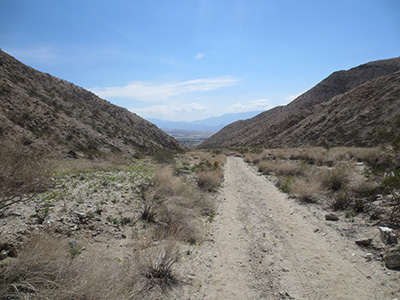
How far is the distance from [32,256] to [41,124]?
22.0 metres

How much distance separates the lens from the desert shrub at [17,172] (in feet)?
11.2

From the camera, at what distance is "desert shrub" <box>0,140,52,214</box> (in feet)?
11.2

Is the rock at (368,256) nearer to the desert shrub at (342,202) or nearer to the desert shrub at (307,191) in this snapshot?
the desert shrub at (342,202)

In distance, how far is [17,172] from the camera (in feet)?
11.8

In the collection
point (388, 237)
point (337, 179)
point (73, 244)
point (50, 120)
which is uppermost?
point (50, 120)

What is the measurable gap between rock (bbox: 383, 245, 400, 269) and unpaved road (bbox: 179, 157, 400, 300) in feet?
0.54

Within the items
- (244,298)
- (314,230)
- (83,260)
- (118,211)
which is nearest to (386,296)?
(244,298)

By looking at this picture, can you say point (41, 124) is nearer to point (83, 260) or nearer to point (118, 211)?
point (118, 211)

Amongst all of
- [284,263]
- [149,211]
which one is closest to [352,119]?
[284,263]

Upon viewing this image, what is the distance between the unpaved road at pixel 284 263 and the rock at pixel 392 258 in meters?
0.17

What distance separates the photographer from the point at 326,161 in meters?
17.3

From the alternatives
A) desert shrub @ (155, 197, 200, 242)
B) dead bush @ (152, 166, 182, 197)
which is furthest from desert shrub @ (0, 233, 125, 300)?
dead bush @ (152, 166, 182, 197)

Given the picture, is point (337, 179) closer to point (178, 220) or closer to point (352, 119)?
point (178, 220)

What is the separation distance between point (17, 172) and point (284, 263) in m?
5.77
